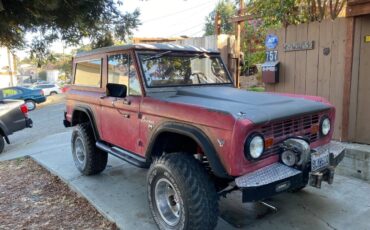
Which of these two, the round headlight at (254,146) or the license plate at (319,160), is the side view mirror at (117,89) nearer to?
the round headlight at (254,146)

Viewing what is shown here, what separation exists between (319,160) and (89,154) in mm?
3319

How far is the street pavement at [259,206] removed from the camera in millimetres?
3610

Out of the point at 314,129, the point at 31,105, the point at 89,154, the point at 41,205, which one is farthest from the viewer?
the point at 31,105

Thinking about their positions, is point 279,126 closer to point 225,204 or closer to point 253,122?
point 253,122

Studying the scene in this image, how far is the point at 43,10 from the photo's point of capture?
10.5 ft

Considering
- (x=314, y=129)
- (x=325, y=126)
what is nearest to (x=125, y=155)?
(x=314, y=129)

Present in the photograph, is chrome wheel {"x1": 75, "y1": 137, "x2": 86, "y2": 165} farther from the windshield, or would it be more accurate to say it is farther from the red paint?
the windshield

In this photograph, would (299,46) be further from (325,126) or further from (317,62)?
(325,126)

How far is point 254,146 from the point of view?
2.84 m

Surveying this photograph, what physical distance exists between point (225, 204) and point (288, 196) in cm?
80

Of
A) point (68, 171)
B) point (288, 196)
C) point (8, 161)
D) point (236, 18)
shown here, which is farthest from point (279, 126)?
point (8, 161)

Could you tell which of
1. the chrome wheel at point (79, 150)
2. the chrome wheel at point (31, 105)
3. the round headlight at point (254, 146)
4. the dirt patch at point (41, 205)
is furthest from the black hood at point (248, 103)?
the chrome wheel at point (31, 105)

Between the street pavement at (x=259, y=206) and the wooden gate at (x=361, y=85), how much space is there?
78cm

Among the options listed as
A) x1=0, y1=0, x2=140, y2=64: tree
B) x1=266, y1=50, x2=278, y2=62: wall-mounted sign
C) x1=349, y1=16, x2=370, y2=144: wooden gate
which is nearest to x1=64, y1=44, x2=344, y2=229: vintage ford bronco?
x1=0, y1=0, x2=140, y2=64: tree
